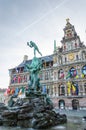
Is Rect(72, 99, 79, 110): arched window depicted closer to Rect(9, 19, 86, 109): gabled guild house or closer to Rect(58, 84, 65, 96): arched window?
Rect(9, 19, 86, 109): gabled guild house

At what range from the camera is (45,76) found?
47375 mm

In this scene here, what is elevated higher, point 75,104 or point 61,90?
point 61,90

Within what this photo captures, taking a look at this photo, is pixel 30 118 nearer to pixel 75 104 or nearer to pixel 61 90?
pixel 75 104

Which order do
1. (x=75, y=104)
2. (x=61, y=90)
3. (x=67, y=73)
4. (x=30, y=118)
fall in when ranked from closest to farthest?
(x=30, y=118), (x=75, y=104), (x=67, y=73), (x=61, y=90)

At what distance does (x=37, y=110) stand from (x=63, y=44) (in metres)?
33.3

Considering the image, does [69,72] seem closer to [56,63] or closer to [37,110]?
[56,63]

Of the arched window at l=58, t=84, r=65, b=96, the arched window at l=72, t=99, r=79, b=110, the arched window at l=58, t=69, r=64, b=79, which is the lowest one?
the arched window at l=72, t=99, r=79, b=110

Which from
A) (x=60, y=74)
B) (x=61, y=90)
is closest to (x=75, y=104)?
(x=61, y=90)

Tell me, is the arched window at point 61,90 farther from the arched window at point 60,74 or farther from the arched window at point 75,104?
the arched window at point 75,104

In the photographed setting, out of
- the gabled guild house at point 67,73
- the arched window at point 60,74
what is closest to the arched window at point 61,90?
the gabled guild house at point 67,73

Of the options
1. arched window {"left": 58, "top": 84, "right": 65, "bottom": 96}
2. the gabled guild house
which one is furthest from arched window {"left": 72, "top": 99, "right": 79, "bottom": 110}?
arched window {"left": 58, "top": 84, "right": 65, "bottom": 96}

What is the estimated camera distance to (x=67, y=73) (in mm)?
41938

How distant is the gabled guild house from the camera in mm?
39531

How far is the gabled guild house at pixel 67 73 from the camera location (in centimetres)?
3953
